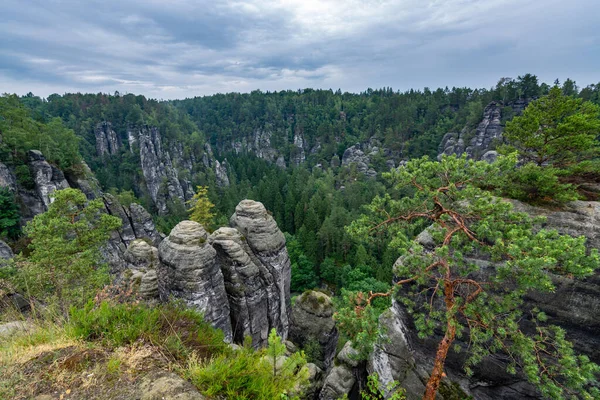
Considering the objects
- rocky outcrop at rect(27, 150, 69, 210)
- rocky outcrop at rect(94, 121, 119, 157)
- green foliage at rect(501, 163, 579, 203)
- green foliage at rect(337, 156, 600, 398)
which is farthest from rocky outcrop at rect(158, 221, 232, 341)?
rocky outcrop at rect(94, 121, 119, 157)

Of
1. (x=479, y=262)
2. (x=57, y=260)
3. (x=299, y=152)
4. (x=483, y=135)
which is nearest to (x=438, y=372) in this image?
(x=479, y=262)

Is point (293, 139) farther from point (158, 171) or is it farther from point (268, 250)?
point (268, 250)

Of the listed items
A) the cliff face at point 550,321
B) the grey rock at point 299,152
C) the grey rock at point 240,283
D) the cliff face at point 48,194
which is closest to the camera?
the cliff face at point 550,321

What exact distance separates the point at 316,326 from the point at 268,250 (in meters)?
7.21

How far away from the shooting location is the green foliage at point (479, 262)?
5980 millimetres

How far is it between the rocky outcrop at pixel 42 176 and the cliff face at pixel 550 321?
39455mm

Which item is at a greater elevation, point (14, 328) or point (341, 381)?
point (14, 328)

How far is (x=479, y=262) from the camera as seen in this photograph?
10398 mm

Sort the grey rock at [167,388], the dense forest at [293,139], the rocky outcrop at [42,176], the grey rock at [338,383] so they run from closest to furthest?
the grey rock at [167,388], the grey rock at [338,383], the rocky outcrop at [42,176], the dense forest at [293,139]

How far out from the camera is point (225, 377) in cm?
446

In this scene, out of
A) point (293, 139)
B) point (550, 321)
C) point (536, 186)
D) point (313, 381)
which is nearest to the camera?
point (550, 321)

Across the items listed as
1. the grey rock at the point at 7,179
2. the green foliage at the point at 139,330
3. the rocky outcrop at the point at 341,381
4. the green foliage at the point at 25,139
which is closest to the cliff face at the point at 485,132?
the rocky outcrop at the point at 341,381

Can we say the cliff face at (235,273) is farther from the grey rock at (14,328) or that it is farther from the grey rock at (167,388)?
the grey rock at (167,388)

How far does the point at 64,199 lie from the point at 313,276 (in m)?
33.9
